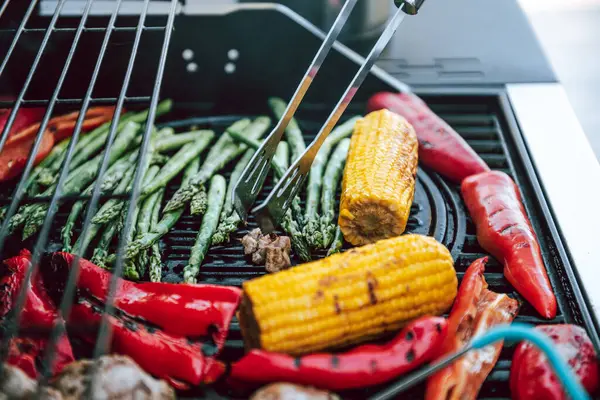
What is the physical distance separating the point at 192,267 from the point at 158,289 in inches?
12.2

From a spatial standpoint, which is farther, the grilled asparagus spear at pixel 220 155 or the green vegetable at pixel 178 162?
the green vegetable at pixel 178 162

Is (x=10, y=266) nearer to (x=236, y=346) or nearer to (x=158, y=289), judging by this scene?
(x=158, y=289)

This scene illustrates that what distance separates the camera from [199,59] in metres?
4.15

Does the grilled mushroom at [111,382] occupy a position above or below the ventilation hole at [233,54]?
below

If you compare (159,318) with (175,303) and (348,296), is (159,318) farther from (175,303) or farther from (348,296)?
(348,296)

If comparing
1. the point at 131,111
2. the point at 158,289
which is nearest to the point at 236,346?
the point at 158,289

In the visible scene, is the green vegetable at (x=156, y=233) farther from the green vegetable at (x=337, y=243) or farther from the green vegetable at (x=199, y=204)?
the green vegetable at (x=337, y=243)

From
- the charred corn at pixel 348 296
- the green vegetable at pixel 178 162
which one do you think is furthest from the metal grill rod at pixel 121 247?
the green vegetable at pixel 178 162

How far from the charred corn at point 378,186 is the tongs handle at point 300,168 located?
0.29 metres

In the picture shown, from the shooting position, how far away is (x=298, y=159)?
2680mm

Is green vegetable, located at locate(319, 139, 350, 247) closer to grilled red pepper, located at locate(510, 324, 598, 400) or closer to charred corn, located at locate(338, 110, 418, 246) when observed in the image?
charred corn, located at locate(338, 110, 418, 246)

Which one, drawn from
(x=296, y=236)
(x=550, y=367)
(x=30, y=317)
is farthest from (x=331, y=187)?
(x=30, y=317)

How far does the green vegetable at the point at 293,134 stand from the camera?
3715 mm

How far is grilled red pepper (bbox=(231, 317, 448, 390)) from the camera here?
2.21 metres
